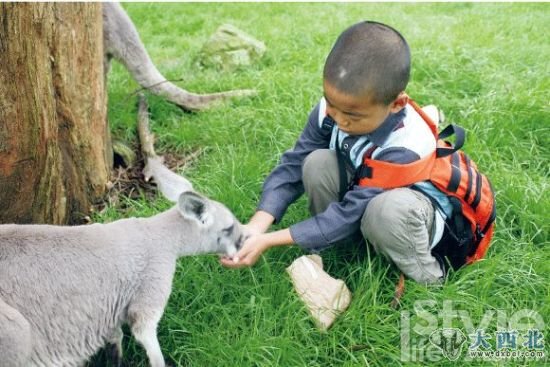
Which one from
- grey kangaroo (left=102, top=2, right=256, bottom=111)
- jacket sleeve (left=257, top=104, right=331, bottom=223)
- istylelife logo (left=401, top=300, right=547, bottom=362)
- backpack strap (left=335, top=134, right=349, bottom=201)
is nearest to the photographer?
istylelife logo (left=401, top=300, right=547, bottom=362)

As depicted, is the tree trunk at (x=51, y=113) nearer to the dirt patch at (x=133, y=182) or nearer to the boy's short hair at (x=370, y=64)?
the dirt patch at (x=133, y=182)

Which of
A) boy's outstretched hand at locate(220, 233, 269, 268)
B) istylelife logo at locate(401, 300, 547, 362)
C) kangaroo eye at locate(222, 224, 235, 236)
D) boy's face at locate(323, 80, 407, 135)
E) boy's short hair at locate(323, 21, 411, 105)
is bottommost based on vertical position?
istylelife logo at locate(401, 300, 547, 362)

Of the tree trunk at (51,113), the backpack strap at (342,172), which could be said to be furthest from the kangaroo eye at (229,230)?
the tree trunk at (51,113)

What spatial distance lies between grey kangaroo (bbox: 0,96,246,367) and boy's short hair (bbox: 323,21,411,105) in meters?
0.81

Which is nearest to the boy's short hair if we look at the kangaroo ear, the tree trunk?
the kangaroo ear

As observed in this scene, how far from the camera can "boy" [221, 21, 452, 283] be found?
2.60 metres

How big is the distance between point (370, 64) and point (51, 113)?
155 cm

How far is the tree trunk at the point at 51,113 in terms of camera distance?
2.78 metres

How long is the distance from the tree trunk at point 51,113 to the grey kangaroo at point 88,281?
482mm

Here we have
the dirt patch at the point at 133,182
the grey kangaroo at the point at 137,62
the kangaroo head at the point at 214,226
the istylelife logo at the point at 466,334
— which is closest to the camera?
the istylelife logo at the point at 466,334

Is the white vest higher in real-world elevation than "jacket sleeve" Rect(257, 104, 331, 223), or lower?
higher

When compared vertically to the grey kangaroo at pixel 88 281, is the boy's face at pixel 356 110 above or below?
above

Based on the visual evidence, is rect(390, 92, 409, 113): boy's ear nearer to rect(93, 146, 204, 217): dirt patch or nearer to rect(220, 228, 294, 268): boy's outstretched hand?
rect(220, 228, 294, 268): boy's outstretched hand

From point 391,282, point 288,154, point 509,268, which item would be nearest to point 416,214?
point 391,282
